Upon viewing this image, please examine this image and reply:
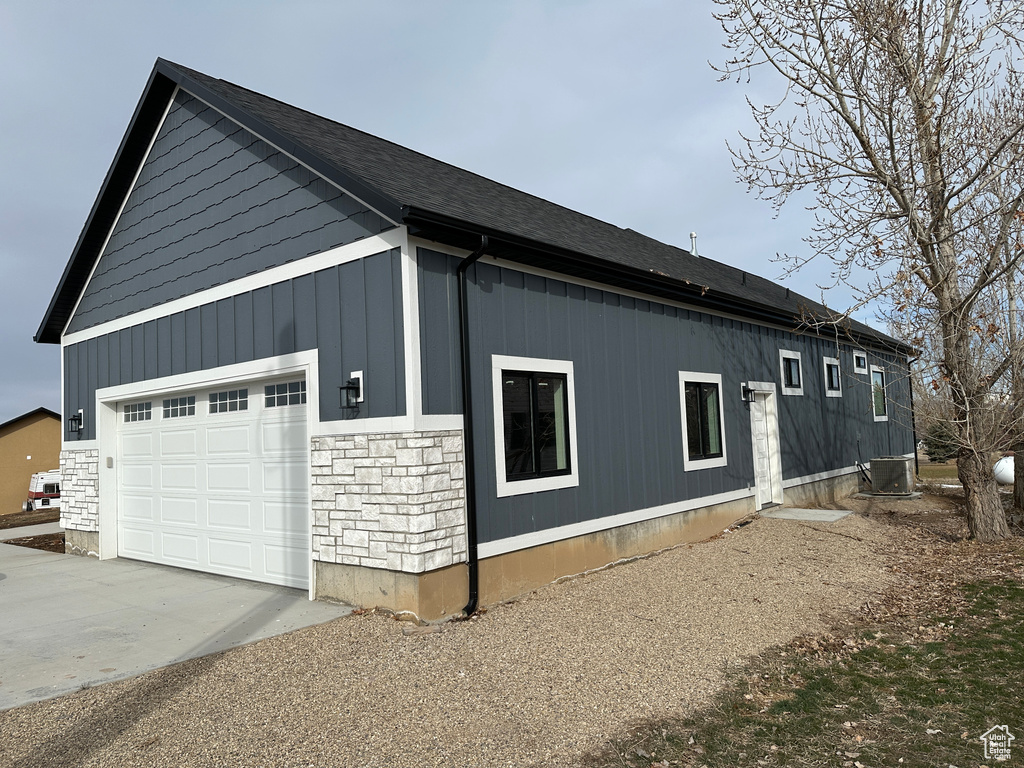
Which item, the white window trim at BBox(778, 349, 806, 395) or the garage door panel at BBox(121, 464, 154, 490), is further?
the white window trim at BBox(778, 349, 806, 395)

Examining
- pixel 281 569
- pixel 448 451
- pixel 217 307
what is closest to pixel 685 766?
pixel 448 451

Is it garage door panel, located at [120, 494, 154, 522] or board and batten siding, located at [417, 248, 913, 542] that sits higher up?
board and batten siding, located at [417, 248, 913, 542]

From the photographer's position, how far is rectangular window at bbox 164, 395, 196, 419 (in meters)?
9.22

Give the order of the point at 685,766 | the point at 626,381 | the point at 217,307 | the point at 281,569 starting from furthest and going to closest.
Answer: the point at 626,381, the point at 217,307, the point at 281,569, the point at 685,766

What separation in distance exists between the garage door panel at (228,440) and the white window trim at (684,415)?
19.9 ft

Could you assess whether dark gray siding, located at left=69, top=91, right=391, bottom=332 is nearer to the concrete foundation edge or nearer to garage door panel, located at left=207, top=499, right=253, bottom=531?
garage door panel, located at left=207, top=499, right=253, bottom=531

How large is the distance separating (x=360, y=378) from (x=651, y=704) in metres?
3.93

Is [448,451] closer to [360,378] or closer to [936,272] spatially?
[360,378]

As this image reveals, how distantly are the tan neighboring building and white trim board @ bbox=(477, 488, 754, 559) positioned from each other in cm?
2686

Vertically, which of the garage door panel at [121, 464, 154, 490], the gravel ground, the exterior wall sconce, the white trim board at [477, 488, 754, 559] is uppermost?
the exterior wall sconce

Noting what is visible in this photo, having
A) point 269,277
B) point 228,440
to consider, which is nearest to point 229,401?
point 228,440

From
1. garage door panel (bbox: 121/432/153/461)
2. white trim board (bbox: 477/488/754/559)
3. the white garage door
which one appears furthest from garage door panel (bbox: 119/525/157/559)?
white trim board (bbox: 477/488/754/559)

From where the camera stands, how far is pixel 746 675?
4.94 metres

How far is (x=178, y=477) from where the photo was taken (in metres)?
9.34
